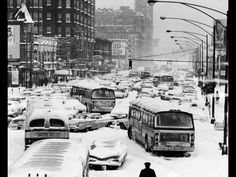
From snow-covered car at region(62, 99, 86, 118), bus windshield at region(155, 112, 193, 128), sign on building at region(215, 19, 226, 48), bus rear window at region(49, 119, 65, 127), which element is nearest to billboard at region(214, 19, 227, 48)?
sign on building at region(215, 19, 226, 48)

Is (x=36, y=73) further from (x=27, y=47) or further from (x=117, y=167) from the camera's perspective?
(x=117, y=167)

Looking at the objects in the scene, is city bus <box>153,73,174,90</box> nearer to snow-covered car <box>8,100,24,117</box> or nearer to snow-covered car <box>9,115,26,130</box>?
snow-covered car <box>8,100,24,117</box>

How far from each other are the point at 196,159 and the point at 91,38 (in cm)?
14527

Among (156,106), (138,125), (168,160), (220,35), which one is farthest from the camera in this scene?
(220,35)

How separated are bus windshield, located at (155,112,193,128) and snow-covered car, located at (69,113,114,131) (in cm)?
960

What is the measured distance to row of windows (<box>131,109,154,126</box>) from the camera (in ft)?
74.8

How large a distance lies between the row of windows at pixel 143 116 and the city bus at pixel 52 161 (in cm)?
1012

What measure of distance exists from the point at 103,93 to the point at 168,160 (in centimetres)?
2449

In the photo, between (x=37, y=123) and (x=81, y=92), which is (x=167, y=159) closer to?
(x=37, y=123)

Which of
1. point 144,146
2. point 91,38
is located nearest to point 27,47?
point 91,38

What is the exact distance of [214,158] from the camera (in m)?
21.3

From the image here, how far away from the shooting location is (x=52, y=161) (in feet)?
32.9

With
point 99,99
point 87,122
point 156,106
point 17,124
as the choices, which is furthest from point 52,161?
point 99,99

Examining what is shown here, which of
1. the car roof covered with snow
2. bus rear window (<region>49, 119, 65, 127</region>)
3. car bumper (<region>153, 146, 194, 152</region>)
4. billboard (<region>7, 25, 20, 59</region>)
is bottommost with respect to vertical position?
car bumper (<region>153, 146, 194, 152</region>)
